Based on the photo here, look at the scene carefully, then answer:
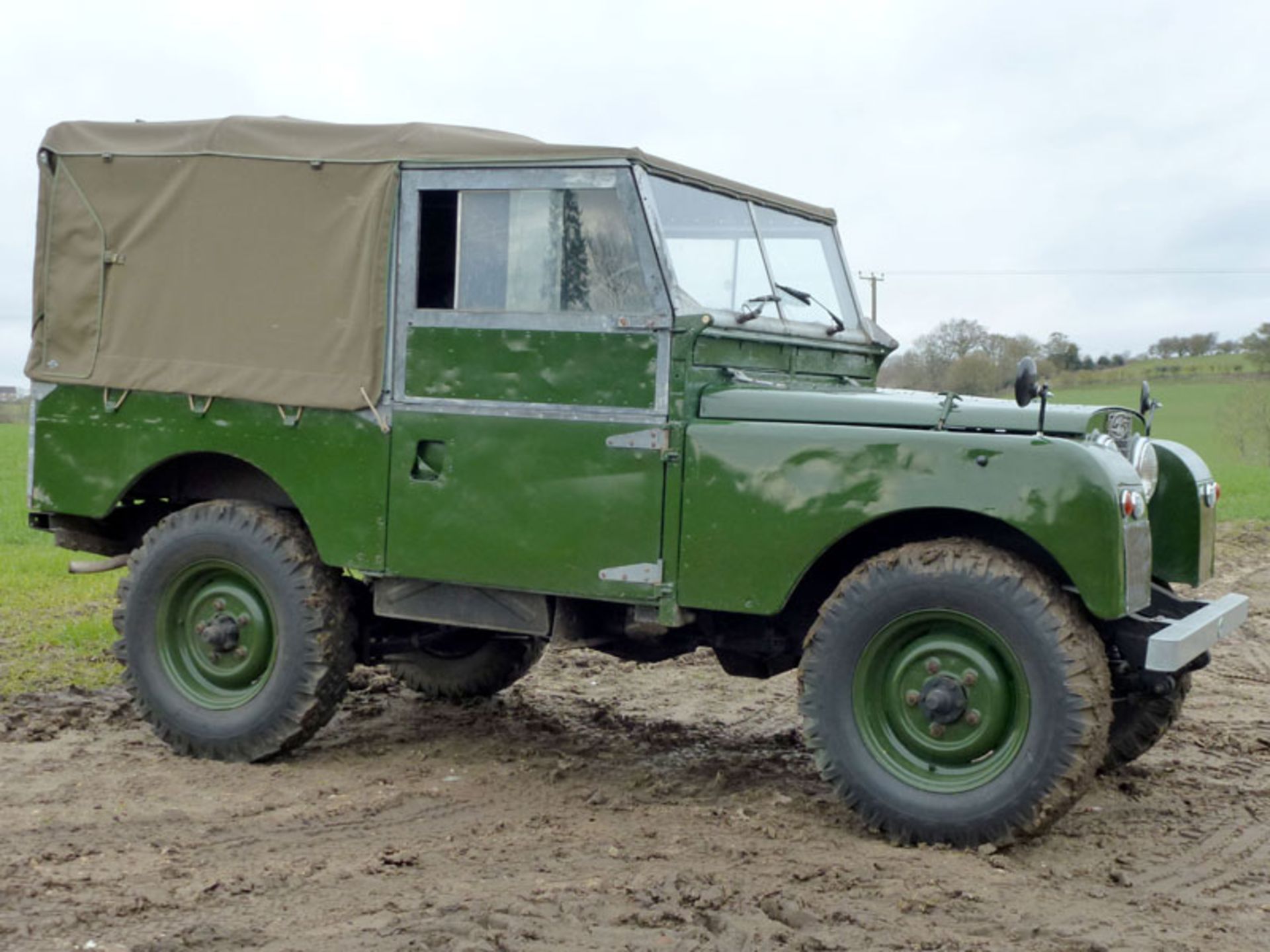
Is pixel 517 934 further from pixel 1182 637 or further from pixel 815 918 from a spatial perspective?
pixel 1182 637

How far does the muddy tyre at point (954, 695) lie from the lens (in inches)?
196

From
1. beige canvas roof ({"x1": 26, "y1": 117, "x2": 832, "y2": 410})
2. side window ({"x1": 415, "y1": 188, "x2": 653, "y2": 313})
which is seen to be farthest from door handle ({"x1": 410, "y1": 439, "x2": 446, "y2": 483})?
side window ({"x1": 415, "y1": 188, "x2": 653, "y2": 313})

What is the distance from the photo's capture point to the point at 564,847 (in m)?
5.14

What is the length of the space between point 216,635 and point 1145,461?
13.0ft

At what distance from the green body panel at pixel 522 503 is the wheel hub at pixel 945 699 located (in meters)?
1.09

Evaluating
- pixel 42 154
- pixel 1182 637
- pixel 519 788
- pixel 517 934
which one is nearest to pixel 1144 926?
pixel 1182 637

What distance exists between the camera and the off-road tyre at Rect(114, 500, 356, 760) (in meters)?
6.29

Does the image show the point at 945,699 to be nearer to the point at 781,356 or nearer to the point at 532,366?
the point at 781,356

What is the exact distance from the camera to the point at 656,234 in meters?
5.68

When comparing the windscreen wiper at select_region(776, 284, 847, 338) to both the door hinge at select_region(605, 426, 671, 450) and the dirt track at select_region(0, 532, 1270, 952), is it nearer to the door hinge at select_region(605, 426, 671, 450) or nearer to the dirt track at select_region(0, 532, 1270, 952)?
the door hinge at select_region(605, 426, 671, 450)

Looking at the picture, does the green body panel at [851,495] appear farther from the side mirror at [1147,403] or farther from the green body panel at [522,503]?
the side mirror at [1147,403]

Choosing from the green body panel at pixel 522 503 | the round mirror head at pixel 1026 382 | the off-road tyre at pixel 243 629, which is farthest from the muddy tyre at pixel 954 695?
the off-road tyre at pixel 243 629

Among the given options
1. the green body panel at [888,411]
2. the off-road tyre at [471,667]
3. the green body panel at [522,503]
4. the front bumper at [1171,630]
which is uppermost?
the green body panel at [888,411]

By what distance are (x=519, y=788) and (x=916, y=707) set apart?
1723 mm
